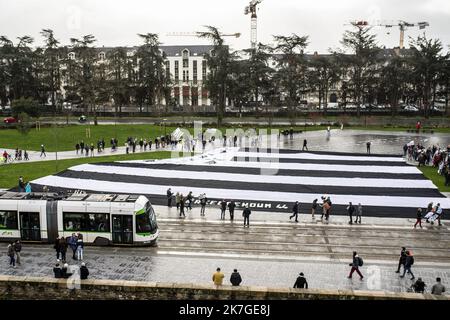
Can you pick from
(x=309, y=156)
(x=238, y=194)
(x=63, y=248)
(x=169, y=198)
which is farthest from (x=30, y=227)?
(x=309, y=156)

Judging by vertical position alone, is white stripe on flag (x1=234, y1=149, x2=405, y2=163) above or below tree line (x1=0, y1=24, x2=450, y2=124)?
below

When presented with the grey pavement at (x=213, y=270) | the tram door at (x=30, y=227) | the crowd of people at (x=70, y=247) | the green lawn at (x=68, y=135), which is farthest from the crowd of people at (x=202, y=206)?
the green lawn at (x=68, y=135)

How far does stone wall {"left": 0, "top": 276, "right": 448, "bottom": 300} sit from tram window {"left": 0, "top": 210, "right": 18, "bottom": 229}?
569 cm

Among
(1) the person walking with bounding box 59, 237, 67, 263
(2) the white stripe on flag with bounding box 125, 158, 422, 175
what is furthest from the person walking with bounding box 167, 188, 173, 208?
(2) the white stripe on flag with bounding box 125, 158, 422, 175

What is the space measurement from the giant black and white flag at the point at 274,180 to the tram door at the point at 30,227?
10460 mm

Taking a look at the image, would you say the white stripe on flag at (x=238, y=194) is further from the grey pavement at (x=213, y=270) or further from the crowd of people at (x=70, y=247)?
the crowd of people at (x=70, y=247)

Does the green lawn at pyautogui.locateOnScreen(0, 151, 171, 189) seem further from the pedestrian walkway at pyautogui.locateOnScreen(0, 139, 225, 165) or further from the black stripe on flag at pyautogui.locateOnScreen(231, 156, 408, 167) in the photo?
the black stripe on flag at pyautogui.locateOnScreen(231, 156, 408, 167)

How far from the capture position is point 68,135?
210 ft

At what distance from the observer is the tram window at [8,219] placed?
23.6 meters

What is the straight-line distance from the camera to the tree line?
83.0m

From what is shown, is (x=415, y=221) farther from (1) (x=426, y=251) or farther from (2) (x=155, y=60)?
(2) (x=155, y=60)

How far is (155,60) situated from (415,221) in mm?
71421

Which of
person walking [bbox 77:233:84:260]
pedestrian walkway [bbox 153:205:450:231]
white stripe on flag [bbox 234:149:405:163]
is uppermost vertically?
white stripe on flag [bbox 234:149:405:163]
